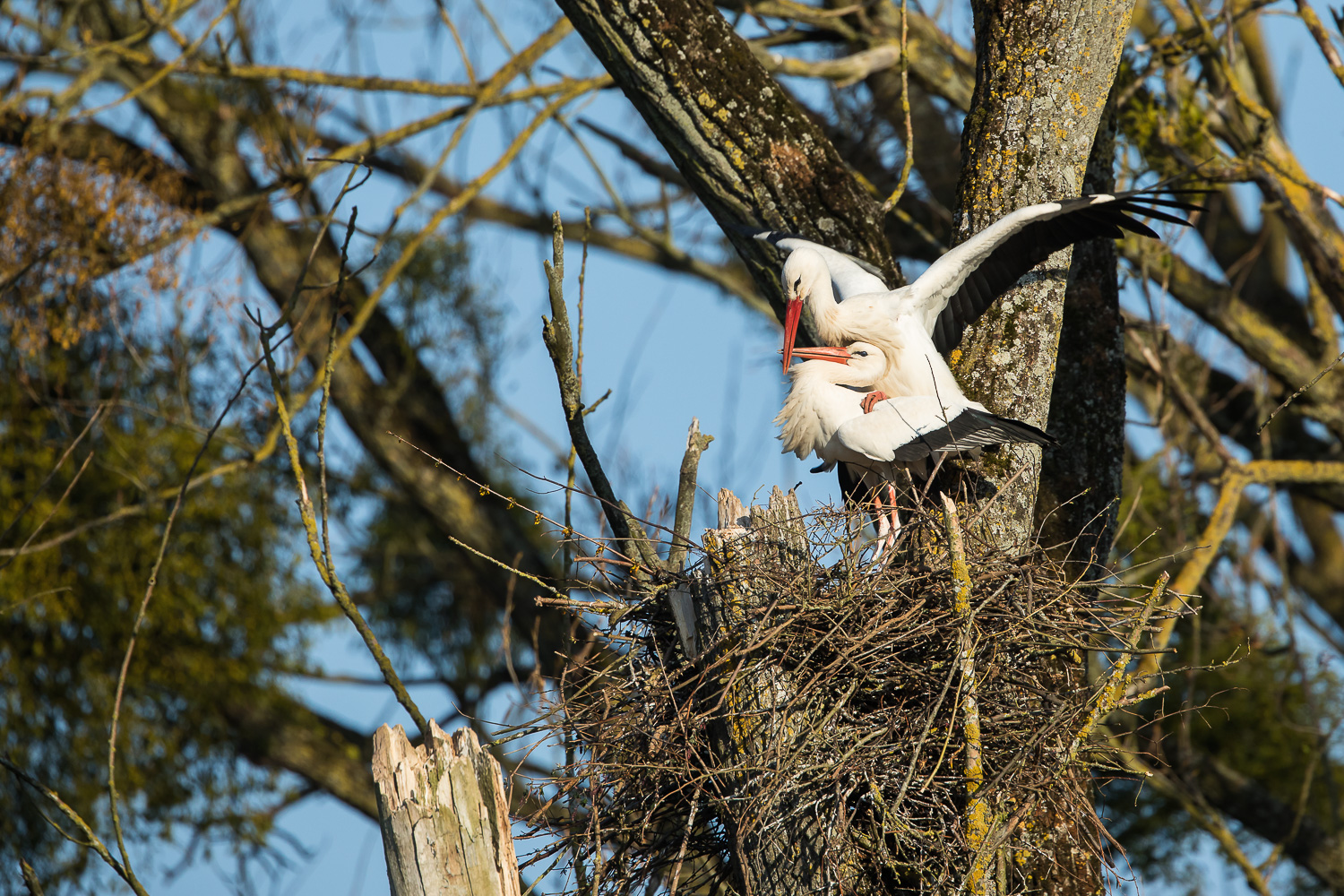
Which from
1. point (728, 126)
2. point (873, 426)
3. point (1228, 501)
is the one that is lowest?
point (873, 426)

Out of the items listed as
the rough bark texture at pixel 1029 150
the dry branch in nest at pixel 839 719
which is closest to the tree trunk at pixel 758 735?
the dry branch in nest at pixel 839 719

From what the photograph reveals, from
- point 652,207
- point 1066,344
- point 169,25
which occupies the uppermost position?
point 652,207

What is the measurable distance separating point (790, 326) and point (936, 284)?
0.50 meters

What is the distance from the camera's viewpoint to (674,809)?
2.35 meters

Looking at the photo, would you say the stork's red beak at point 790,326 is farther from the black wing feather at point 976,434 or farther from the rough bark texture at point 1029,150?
the black wing feather at point 976,434

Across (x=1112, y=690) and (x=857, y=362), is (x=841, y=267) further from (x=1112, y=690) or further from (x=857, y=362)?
(x=1112, y=690)

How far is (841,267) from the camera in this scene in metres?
3.09

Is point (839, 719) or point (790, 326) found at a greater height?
point (790, 326)

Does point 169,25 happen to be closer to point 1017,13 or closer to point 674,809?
point 1017,13

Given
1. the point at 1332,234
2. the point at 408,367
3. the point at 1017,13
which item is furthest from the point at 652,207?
the point at 1017,13

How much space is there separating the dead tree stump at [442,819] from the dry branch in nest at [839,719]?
0.24 m

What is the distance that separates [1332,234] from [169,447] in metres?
5.12

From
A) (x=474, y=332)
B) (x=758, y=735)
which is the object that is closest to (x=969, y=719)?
(x=758, y=735)

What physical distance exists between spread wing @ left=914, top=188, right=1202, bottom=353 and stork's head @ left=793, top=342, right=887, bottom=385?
16 cm
